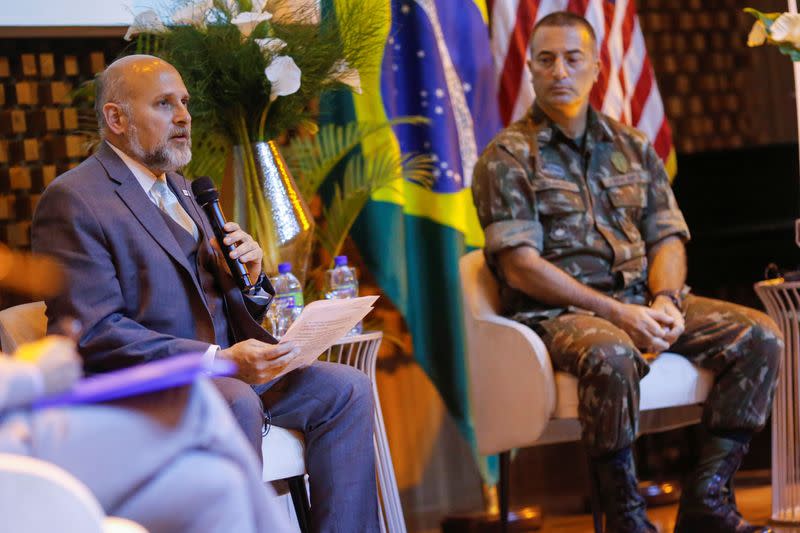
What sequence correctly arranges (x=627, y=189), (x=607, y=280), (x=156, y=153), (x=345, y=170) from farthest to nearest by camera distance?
1. (x=345, y=170)
2. (x=627, y=189)
3. (x=607, y=280)
4. (x=156, y=153)

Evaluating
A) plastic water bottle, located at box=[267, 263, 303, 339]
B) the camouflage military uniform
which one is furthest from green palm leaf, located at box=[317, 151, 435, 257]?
plastic water bottle, located at box=[267, 263, 303, 339]

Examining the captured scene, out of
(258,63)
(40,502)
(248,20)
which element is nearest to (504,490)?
(258,63)

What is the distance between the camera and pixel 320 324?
8.64 feet

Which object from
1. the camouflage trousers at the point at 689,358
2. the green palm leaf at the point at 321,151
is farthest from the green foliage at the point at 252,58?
the camouflage trousers at the point at 689,358

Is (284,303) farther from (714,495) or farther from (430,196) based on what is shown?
(714,495)

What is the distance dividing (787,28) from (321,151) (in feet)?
5.06

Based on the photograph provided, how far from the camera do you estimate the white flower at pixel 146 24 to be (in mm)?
3410

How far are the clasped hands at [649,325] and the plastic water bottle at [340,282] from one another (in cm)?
78

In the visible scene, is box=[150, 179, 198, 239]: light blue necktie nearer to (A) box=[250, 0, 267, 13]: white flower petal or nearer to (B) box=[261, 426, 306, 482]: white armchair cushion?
(B) box=[261, 426, 306, 482]: white armchair cushion

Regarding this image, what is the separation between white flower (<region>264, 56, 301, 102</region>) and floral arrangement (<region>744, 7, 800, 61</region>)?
1407 mm

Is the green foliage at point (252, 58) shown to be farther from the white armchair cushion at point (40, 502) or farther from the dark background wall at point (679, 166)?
the white armchair cushion at point (40, 502)

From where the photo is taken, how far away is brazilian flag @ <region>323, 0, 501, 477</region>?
4.16m

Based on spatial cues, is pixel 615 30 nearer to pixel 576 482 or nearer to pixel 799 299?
pixel 799 299

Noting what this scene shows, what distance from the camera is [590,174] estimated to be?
3.79m
